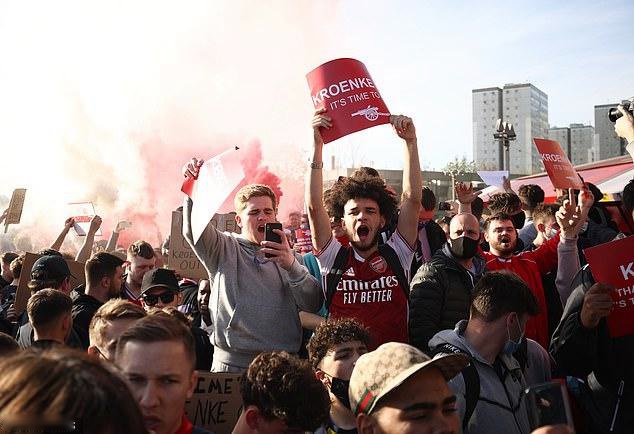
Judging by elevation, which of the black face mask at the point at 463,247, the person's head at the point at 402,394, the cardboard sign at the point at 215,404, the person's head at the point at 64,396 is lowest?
the cardboard sign at the point at 215,404

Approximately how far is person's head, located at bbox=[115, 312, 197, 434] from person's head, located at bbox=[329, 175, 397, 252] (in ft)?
7.52

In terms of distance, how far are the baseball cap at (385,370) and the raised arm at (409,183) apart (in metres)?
2.20

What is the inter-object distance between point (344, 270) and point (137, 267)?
10.0 ft

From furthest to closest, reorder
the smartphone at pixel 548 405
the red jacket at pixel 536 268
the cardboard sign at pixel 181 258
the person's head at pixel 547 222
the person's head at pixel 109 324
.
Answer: the cardboard sign at pixel 181 258, the person's head at pixel 547 222, the red jacket at pixel 536 268, the person's head at pixel 109 324, the smartphone at pixel 548 405

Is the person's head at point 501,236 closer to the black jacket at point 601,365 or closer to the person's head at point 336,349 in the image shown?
the black jacket at point 601,365

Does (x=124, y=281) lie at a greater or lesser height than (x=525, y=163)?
lesser

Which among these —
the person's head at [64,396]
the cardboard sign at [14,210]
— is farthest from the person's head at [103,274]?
the cardboard sign at [14,210]

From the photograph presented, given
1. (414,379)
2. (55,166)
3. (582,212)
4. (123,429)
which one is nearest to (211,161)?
(414,379)

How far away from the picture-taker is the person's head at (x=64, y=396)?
1.26 meters

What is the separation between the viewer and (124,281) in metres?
7.46

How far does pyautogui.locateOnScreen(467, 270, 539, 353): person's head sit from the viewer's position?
3.85 metres

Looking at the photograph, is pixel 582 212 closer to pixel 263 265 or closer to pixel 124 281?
pixel 263 265

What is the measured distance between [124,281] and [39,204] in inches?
975

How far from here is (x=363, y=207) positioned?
16.6 feet
